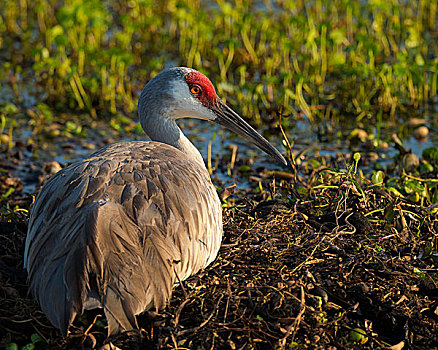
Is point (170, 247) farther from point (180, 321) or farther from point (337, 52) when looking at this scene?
point (337, 52)

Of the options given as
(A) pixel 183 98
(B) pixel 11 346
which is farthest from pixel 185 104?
(B) pixel 11 346

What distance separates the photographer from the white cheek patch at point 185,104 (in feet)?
14.6

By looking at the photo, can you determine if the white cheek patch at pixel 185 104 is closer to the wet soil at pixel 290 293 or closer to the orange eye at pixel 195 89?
the orange eye at pixel 195 89

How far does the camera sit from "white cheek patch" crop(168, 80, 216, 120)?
445 centimetres

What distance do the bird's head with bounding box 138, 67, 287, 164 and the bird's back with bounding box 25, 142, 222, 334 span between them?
2.38ft

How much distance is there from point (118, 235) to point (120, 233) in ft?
0.06

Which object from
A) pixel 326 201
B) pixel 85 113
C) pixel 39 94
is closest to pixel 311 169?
pixel 326 201

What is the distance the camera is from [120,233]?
10.4 feet

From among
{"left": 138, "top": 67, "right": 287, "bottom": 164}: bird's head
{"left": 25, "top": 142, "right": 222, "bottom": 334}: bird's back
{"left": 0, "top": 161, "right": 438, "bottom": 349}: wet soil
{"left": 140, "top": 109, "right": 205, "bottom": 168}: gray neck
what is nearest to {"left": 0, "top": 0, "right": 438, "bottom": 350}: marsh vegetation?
{"left": 0, "top": 161, "right": 438, "bottom": 349}: wet soil

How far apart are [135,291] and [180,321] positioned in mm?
378

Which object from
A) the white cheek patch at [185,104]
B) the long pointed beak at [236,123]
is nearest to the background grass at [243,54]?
the long pointed beak at [236,123]

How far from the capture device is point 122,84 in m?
7.31

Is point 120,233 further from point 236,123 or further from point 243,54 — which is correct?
point 243,54

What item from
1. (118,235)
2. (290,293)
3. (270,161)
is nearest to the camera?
(118,235)
